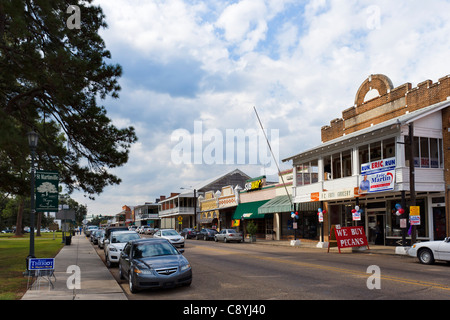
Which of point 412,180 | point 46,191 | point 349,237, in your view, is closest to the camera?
point 46,191

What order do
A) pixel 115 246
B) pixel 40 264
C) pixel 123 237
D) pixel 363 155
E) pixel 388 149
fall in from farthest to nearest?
pixel 363 155 < pixel 388 149 < pixel 123 237 < pixel 115 246 < pixel 40 264

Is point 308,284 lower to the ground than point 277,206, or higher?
lower

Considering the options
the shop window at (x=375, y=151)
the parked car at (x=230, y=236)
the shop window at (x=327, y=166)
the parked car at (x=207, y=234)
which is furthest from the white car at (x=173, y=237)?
the shop window at (x=375, y=151)

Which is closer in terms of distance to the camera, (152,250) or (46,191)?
(152,250)

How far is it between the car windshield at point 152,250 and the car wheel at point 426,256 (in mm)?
11249

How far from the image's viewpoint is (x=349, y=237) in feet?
79.2

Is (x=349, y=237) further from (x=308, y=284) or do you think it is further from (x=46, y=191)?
(x=46, y=191)

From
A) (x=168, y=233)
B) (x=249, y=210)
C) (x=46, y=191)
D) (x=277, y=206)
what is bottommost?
(x=168, y=233)

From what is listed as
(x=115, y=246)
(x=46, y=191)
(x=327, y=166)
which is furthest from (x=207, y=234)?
(x=46, y=191)

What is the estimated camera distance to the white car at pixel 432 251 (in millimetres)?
15945

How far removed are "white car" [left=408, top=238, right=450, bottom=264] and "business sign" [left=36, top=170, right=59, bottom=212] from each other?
50.7 feet

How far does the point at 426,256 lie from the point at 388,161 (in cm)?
789

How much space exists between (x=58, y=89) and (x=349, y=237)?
728 inches
